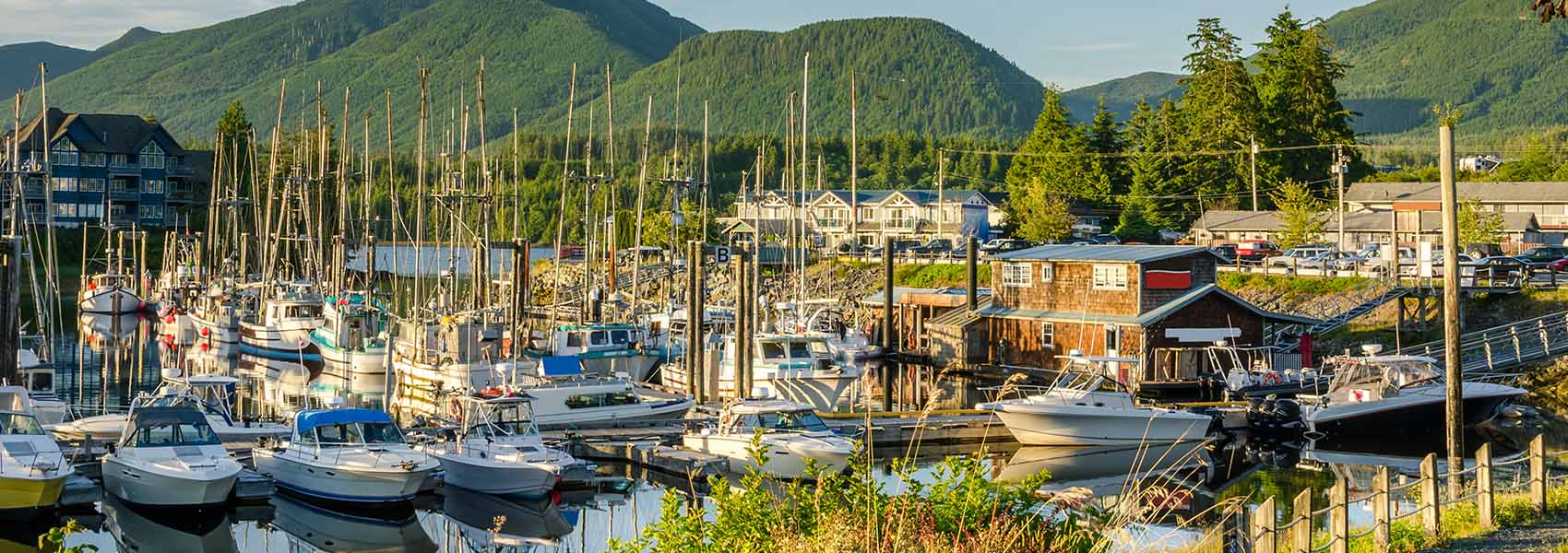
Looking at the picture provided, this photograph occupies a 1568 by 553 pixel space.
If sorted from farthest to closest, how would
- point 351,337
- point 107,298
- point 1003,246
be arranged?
point 1003,246 → point 107,298 → point 351,337

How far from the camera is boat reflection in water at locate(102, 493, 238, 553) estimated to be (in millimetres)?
26391

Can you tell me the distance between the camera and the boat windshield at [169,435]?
2883 cm

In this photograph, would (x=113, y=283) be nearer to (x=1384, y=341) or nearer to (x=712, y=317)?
(x=712, y=317)

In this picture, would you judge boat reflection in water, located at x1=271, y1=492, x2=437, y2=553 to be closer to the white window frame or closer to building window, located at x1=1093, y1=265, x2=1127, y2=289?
building window, located at x1=1093, y1=265, x2=1127, y2=289

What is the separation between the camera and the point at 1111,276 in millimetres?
53062

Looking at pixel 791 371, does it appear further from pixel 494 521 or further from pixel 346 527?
pixel 494 521

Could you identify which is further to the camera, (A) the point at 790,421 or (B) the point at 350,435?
(A) the point at 790,421

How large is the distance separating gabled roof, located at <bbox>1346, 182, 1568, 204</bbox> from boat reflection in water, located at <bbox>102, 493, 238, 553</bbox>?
296 feet

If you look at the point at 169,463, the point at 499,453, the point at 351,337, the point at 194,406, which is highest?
the point at 351,337

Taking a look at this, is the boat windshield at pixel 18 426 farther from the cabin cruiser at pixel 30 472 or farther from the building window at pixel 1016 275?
the building window at pixel 1016 275

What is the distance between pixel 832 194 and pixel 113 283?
6339 cm

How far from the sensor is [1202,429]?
37344 millimetres

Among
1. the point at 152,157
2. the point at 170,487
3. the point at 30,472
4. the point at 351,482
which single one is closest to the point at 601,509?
the point at 351,482

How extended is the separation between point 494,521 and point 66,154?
112453 mm
